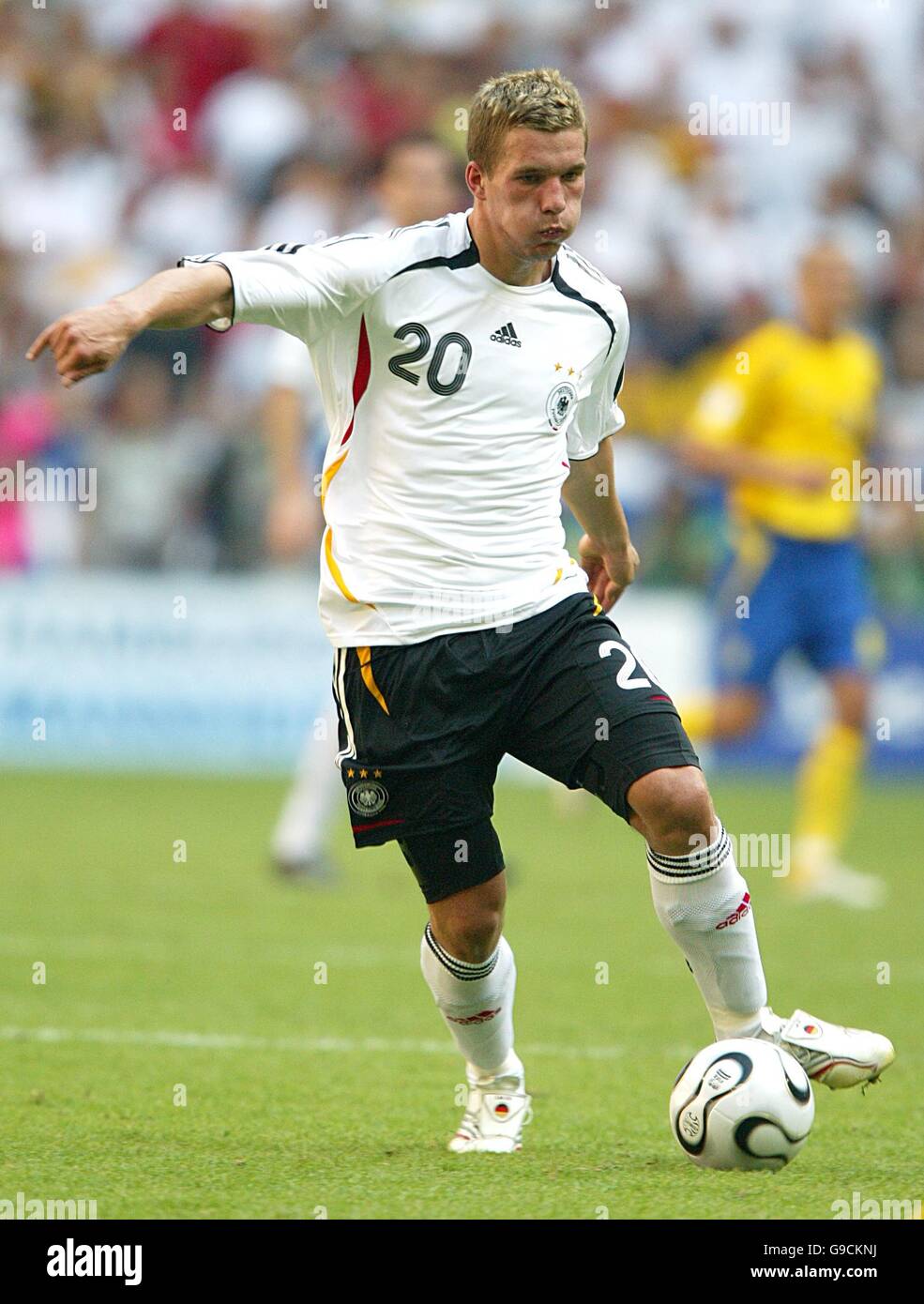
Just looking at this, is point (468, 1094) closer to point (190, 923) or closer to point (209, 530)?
point (190, 923)

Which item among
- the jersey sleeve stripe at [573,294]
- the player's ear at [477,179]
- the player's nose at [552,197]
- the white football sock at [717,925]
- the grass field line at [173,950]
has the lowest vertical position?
the grass field line at [173,950]

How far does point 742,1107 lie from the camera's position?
445cm

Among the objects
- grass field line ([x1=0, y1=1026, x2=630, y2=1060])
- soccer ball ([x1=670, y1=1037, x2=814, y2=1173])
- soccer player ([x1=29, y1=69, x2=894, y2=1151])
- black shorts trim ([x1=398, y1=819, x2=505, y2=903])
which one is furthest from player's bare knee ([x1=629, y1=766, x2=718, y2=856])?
grass field line ([x1=0, y1=1026, x2=630, y2=1060])

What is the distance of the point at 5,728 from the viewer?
14852 millimetres

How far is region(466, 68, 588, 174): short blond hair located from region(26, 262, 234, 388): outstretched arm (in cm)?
73

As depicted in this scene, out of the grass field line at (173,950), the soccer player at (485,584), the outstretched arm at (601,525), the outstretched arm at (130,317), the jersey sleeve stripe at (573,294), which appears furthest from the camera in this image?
the grass field line at (173,950)

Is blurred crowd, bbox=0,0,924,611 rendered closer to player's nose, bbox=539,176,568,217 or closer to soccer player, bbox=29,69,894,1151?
soccer player, bbox=29,69,894,1151

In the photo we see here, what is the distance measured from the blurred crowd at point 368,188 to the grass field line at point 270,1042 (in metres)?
8.95

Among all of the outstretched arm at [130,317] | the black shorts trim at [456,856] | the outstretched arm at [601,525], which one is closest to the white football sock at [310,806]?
the outstretched arm at [601,525]

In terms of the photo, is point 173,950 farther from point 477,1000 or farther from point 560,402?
point 560,402

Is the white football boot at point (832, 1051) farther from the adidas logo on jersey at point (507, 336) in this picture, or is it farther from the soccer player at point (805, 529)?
the soccer player at point (805, 529)

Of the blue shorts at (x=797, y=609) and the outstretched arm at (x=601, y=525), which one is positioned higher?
the blue shorts at (x=797, y=609)

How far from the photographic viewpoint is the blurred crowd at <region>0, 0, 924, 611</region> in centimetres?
1560

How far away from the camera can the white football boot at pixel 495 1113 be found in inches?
193
